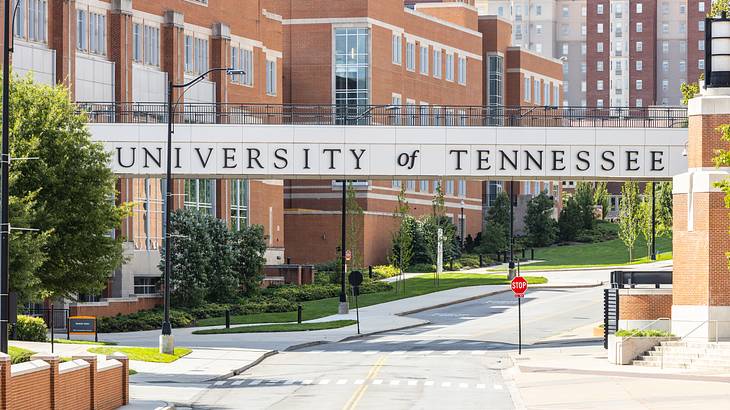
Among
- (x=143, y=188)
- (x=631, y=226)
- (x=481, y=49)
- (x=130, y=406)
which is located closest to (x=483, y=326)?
(x=143, y=188)

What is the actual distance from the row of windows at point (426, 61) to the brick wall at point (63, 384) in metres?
81.3

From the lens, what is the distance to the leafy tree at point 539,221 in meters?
130

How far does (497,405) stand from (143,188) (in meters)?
45.0

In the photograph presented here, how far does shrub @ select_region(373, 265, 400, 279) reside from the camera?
330 feet

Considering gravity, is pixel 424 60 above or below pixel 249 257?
above

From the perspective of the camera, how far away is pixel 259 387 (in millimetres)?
39688

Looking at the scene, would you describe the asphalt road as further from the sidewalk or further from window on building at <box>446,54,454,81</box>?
window on building at <box>446,54,454,81</box>

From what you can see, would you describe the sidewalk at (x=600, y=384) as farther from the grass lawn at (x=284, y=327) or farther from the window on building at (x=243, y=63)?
the window on building at (x=243, y=63)

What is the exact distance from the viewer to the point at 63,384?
28328mm

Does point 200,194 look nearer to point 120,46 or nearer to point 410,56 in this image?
point 120,46


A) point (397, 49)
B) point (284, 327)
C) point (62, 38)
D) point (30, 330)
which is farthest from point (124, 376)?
point (397, 49)

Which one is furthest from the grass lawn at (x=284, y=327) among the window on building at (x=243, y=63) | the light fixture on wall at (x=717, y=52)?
the window on building at (x=243, y=63)

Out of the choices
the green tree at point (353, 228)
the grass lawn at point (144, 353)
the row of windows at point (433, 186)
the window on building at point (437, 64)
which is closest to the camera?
the grass lawn at point (144, 353)

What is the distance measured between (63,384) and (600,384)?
55.9 ft
